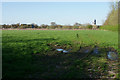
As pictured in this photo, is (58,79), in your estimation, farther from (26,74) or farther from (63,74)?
(26,74)

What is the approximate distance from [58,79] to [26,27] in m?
33.9

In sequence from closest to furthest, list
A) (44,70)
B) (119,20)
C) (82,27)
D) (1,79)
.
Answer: (1,79)
(44,70)
(119,20)
(82,27)

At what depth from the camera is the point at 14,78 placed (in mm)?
2801

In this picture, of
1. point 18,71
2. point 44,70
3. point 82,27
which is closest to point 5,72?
point 18,71

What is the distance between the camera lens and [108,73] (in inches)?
134

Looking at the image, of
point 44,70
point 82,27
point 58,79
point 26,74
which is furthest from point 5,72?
point 82,27

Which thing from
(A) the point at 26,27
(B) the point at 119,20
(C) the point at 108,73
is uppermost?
(A) the point at 26,27

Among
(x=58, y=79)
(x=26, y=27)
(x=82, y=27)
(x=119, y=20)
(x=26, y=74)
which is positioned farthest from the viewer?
(x=82, y=27)

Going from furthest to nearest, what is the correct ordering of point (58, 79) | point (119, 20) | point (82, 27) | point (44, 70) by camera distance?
1. point (82, 27)
2. point (119, 20)
3. point (44, 70)
4. point (58, 79)

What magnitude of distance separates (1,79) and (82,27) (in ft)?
125

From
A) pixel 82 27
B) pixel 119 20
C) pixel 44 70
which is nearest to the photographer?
pixel 44 70

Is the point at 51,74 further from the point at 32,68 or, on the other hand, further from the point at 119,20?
the point at 119,20

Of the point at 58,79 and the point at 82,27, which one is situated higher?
the point at 82,27

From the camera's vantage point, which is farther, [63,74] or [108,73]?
[108,73]
